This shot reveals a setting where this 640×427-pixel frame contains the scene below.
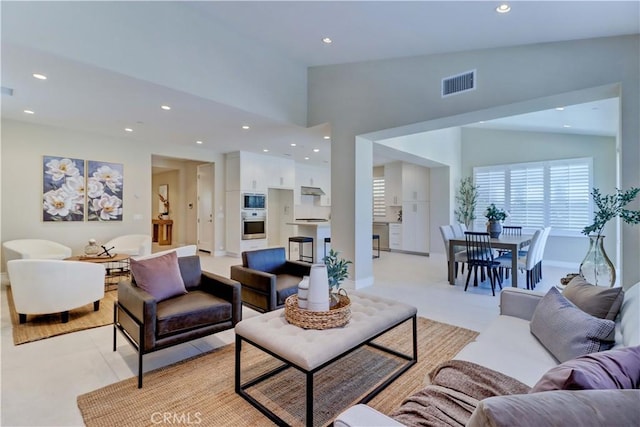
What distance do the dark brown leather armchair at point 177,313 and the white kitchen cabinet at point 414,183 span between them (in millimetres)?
6696

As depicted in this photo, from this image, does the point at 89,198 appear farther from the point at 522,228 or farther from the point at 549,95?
the point at 522,228

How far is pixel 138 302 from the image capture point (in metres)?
2.26

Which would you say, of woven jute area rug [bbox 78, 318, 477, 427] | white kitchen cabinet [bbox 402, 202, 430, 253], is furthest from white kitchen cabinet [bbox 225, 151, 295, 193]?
woven jute area rug [bbox 78, 318, 477, 427]

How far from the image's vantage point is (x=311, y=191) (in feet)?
32.1

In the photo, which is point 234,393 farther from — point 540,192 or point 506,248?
point 540,192

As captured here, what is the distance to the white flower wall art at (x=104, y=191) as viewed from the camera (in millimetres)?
5938

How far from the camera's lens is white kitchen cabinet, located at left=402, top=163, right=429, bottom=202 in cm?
829

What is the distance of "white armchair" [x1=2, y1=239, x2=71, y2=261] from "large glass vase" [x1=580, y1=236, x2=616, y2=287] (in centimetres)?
678

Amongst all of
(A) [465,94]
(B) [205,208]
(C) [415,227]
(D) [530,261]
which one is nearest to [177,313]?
(A) [465,94]

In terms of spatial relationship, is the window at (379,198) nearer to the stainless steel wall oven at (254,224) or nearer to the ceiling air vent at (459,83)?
the stainless steel wall oven at (254,224)

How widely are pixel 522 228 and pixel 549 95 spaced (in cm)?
489

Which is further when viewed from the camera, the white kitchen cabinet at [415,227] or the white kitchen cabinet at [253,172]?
the white kitchen cabinet at [415,227]

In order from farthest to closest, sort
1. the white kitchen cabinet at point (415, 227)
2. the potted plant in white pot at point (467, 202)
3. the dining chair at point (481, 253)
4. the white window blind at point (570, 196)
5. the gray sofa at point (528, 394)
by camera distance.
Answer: the white kitchen cabinet at point (415, 227) → the potted plant in white pot at point (467, 202) → the white window blind at point (570, 196) → the dining chair at point (481, 253) → the gray sofa at point (528, 394)

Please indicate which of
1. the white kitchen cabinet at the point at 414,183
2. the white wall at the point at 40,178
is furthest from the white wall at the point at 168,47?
the white kitchen cabinet at the point at 414,183
